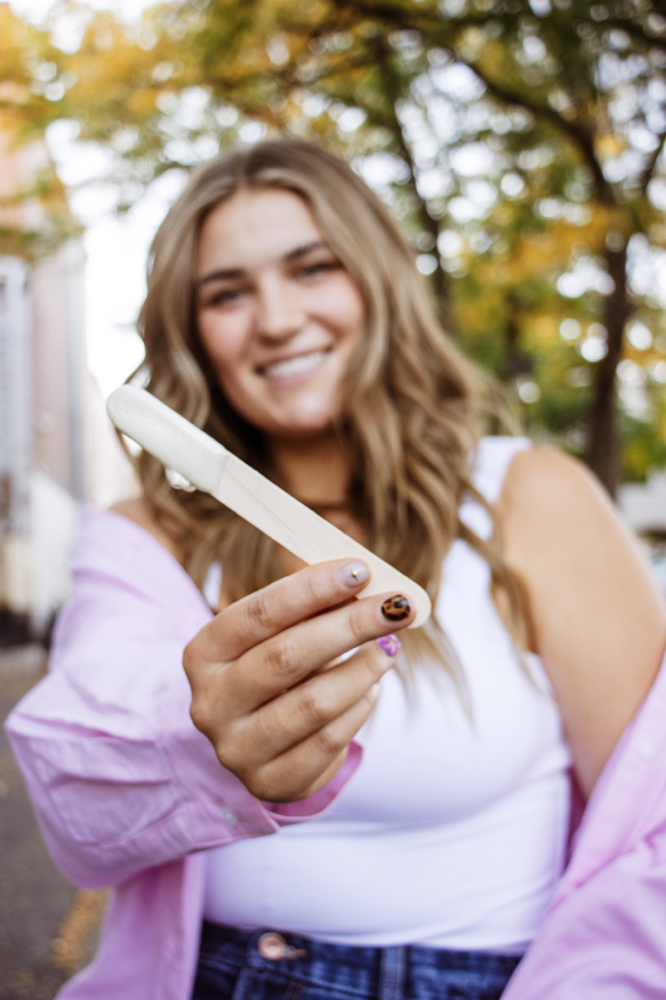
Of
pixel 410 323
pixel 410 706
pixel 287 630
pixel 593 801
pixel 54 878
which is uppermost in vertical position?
pixel 410 323

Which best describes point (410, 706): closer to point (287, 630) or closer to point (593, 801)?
point (593, 801)

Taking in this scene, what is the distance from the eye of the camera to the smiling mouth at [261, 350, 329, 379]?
1837 millimetres

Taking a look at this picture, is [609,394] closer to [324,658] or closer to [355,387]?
[355,387]

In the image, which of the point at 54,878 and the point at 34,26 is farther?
the point at 34,26

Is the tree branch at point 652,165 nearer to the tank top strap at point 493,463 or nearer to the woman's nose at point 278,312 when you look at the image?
the tank top strap at point 493,463

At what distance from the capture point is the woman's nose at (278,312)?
5.86 feet

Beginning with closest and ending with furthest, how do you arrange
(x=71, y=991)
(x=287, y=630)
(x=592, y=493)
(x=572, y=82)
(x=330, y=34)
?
1. (x=287, y=630)
2. (x=71, y=991)
3. (x=592, y=493)
4. (x=572, y=82)
5. (x=330, y=34)

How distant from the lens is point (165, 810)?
1.15m

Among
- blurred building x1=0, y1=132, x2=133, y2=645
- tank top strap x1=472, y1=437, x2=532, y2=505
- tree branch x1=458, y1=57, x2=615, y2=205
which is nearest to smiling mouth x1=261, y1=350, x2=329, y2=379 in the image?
tank top strap x1=472, y1=437, x2=532, y2=505

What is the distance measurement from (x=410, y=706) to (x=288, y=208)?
1.09 m

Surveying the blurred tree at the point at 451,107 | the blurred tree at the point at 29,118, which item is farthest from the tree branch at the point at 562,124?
the blurred tree at the point at 29,118

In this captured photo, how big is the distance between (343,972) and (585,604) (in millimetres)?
784

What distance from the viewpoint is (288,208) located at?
6.08 feet

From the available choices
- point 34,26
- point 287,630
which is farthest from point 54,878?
point 34,26
